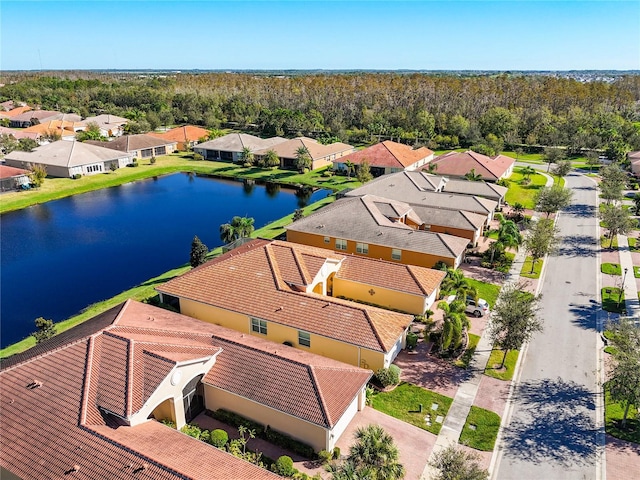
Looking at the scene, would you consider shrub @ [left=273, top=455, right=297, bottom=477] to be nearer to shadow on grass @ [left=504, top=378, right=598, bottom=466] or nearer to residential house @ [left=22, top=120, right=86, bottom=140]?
shadow on grass @ [left=504, top=378, right=598, bottom=466]

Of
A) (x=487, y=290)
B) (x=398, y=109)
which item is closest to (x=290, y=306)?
(x=487, y=290)

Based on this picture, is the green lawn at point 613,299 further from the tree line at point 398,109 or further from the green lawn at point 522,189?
the tree line at point 398,109

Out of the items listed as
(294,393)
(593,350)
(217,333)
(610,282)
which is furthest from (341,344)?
(610,282)

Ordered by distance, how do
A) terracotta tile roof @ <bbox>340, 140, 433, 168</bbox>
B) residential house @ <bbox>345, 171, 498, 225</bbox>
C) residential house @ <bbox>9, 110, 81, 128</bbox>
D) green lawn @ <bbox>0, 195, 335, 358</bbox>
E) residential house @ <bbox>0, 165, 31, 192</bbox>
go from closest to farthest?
green lawn @ <bbox>0, 195, 335, 358</bbox> < residential house @ <bbox>345, 171, 498, 225</bbox> < residential house @ <bbox>0, 165, 31, 192</bbox> < terracotta tile roof @ <bbox>340, 140, 433, 168</bbox> < residential house @ <bbox>9, 110, 81, 128</bbox>

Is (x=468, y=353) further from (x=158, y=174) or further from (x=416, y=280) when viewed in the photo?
(x=158, y=174)

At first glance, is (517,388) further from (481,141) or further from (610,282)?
(481,141)

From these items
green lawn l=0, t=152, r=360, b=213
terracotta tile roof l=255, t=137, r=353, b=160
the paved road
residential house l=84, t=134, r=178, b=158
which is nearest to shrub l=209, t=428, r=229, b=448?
the paved road

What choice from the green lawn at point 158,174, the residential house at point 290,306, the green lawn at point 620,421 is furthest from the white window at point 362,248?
the green lawn at point 158,174
